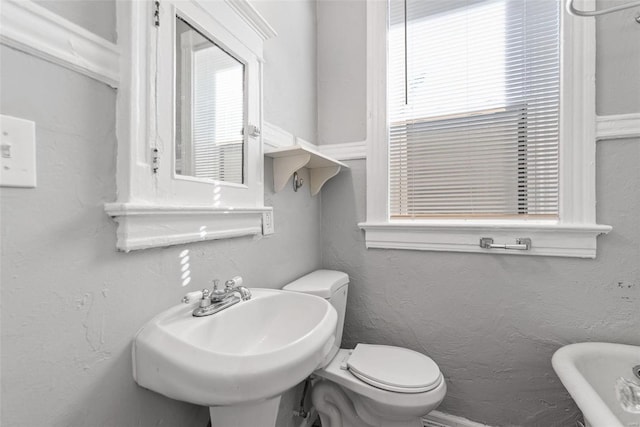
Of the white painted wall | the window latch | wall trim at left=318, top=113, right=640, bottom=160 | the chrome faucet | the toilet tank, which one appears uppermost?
the white painted wall

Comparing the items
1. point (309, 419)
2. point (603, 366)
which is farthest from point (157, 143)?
point (603, 366)

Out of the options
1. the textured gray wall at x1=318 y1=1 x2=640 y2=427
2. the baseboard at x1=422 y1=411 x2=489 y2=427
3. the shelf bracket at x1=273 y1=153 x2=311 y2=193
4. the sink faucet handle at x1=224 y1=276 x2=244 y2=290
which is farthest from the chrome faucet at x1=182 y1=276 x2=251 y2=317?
the baseboard at x1=422 y1=411 x2=489 y2=427

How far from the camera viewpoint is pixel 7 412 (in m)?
0.49

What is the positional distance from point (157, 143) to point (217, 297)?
455 millimetres

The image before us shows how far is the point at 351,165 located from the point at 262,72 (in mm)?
697

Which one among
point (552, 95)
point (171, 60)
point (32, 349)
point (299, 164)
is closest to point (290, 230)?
point (299, 164)

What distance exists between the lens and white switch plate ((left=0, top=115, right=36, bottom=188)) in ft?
1.57

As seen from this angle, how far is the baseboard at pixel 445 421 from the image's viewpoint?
1385mm

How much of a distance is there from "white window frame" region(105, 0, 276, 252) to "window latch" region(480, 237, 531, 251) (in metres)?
1.13

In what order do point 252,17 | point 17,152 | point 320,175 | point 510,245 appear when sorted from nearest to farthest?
point 17,152 < point 252,17 < point 510,245 < point 320,175

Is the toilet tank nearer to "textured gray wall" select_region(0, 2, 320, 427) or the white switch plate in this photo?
"textured gray wall" select_region(0, 2, 320, 427)

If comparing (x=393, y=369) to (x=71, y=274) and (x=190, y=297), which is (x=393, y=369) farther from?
(x=71, y=274)

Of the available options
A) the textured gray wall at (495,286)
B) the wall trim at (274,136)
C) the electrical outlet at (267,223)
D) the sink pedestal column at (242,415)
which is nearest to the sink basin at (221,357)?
the sink pedestal column at (242,415)

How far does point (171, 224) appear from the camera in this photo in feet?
2.48
